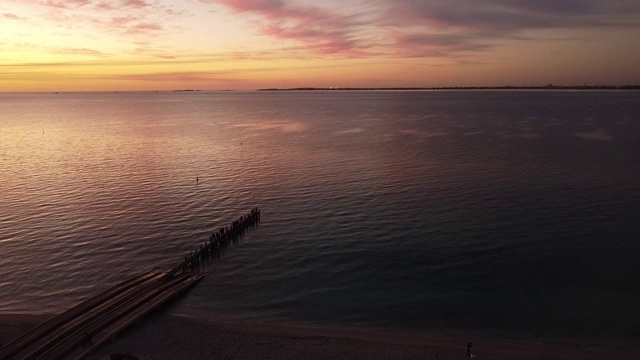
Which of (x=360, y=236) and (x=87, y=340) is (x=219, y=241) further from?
(x=87, y=340)

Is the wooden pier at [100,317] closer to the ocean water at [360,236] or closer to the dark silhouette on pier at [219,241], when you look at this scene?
the dark silhouette on pier at [219,241]

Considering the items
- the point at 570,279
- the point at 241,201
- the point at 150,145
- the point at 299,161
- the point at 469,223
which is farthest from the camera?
the point at 150,145

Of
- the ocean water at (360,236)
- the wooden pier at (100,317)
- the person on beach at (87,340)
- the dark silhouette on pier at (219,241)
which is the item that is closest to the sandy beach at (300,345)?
the person on beach at (87,340)

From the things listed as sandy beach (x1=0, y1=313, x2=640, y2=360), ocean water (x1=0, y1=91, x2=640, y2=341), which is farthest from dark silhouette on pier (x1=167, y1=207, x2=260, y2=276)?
sandy beach (x1=0, y1=313, x2=640, y2=360)

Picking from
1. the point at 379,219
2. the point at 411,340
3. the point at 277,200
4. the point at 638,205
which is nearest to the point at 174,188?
the point at 277,200

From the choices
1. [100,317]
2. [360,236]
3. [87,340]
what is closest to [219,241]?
[360,236]

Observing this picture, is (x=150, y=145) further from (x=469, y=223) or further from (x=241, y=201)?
(x=469, y=223)
